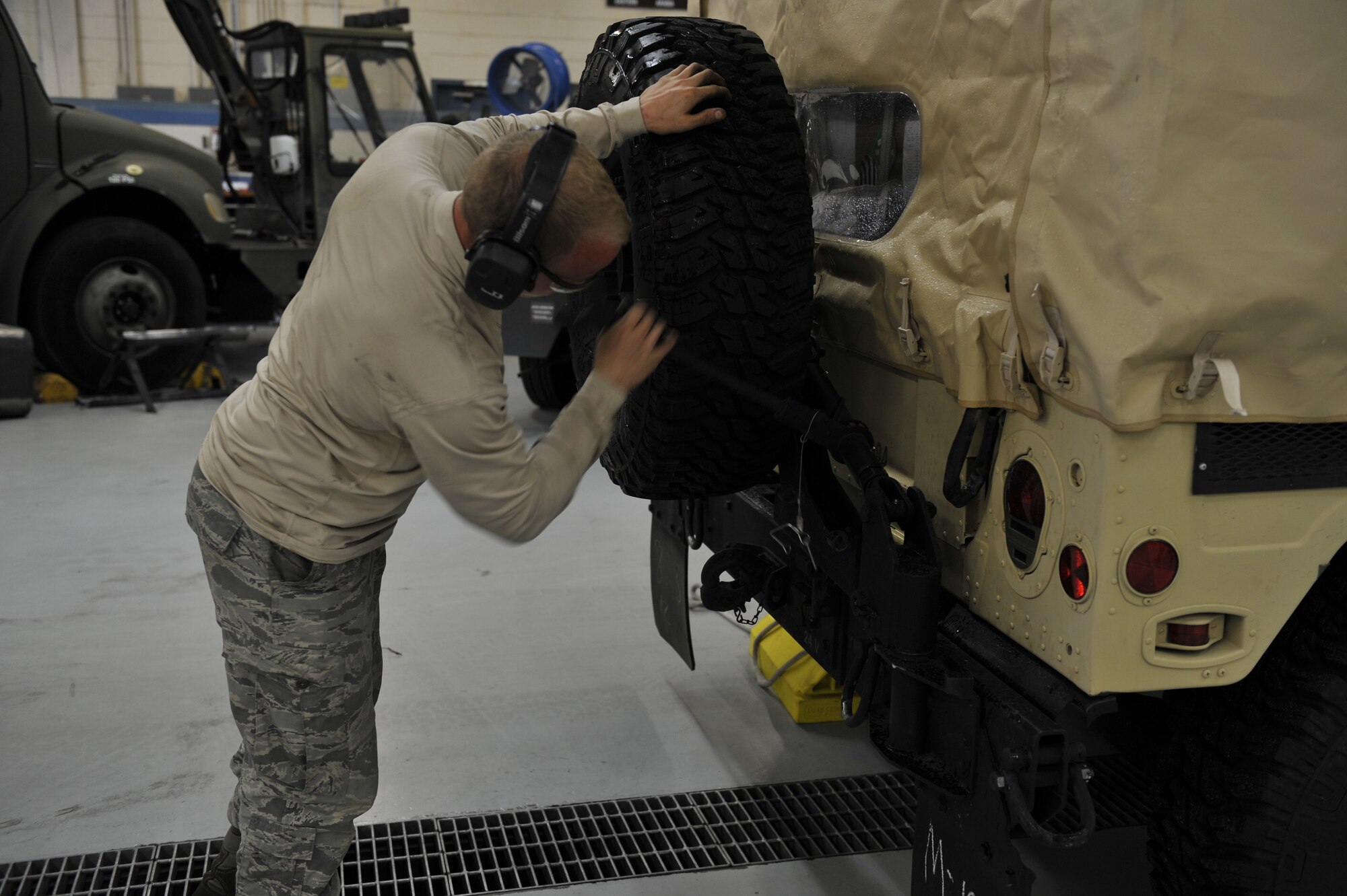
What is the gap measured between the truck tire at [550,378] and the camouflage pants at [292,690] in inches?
197

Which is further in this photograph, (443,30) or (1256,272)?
(443,30)

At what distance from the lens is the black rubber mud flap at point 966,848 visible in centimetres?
193

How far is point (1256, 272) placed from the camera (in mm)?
1653

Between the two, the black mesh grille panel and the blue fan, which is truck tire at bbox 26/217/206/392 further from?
the black mesh grille panel

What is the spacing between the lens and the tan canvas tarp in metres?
1.61

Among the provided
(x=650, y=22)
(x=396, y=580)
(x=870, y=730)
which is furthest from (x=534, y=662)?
(x=650, y=22)

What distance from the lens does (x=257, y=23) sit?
49.3 feet

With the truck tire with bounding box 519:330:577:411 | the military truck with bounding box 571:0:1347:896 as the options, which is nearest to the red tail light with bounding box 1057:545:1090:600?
the military truck with bounding box 571:0:1347:896

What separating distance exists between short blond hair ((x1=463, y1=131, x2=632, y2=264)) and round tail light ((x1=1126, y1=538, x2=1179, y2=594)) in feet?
3.11

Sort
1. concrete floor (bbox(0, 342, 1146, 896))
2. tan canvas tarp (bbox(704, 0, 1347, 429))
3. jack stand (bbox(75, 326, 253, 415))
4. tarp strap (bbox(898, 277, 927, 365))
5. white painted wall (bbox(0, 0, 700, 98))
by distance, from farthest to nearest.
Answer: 1. white painted wall (bbox(0, 0, 700, 98))
2. jack stand (bbox(75, 326, 253, 415))
3. concrete floor (bbox(0, 342, 1146, 896))
4. tarp strap (bbox(898, 277, 927, 365))
5. tan canvas tarp (bbox(704, 0, 1347, 429))

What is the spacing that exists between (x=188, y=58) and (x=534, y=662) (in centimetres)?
1406

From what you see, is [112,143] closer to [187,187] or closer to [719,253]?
[187,187]

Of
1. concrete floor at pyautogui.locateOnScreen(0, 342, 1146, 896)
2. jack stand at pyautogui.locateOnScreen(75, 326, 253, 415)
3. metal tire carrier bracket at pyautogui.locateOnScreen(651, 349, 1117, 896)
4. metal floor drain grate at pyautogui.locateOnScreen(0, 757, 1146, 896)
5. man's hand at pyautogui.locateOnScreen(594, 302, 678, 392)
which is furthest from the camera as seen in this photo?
jack stand at pyautogui.locateOnScreen(75, 326, 253, 415)

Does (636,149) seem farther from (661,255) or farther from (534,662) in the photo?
(534,662)
